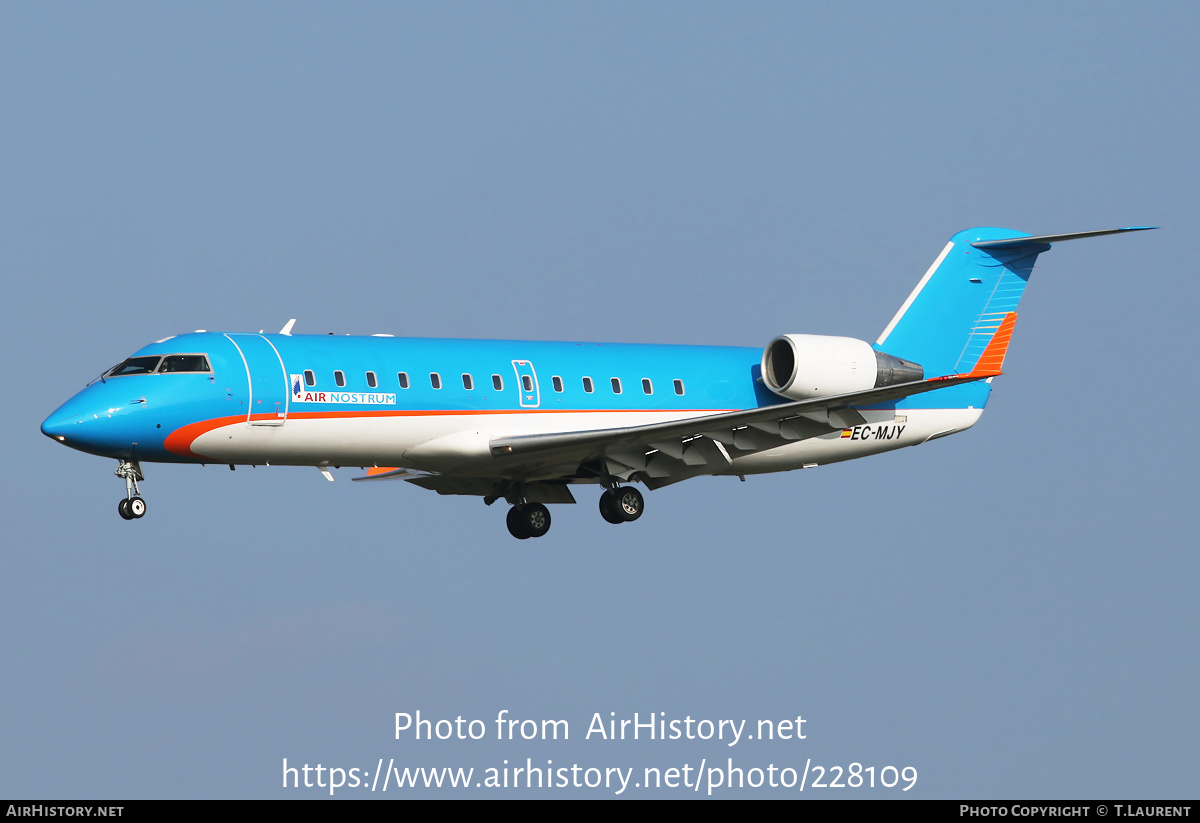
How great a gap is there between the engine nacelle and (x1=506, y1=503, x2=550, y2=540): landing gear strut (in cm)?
575

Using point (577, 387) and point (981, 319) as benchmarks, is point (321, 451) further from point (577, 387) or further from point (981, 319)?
point (981, 319)

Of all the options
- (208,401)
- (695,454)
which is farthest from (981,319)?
(208,401)

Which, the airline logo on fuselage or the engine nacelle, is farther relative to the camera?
the engine nacelle

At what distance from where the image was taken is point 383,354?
113 feet

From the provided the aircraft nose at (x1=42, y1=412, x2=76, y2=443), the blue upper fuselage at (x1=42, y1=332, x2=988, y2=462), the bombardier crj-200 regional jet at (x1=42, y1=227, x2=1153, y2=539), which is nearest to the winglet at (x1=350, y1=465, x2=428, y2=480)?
the bombardier crj-200 regional jet at (x1=42, y1=227, x2=1153, y2=539)

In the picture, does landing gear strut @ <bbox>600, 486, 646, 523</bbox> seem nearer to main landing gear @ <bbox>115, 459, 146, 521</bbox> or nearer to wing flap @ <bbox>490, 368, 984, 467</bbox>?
wing flap @ <bbox>490, 368, 984, 467</bbox>

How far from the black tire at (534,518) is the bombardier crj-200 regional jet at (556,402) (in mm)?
31

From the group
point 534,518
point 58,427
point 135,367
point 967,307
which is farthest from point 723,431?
point 58,427

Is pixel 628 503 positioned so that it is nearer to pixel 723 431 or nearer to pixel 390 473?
pixel 723 431

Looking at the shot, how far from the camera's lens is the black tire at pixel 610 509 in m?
37.4

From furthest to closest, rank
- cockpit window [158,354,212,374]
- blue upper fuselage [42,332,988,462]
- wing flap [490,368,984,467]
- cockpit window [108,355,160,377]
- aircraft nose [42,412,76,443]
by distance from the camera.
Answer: wing flap [490,368,984,467]
cockpit window [108,355,160,377]
cockpit window [158,354,212,374]
blue upper fuselage [42,332,988,462]
aircraft nose [42,412,76,443]

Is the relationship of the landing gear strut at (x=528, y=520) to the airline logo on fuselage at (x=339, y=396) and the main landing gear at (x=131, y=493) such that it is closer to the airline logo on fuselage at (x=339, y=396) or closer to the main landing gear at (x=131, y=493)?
the airline logo on fuselage at (x=339, y=396)

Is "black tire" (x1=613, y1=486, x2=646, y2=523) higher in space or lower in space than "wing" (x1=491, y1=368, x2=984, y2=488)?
lower

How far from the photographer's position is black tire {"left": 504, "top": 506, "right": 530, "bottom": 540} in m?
38.9
